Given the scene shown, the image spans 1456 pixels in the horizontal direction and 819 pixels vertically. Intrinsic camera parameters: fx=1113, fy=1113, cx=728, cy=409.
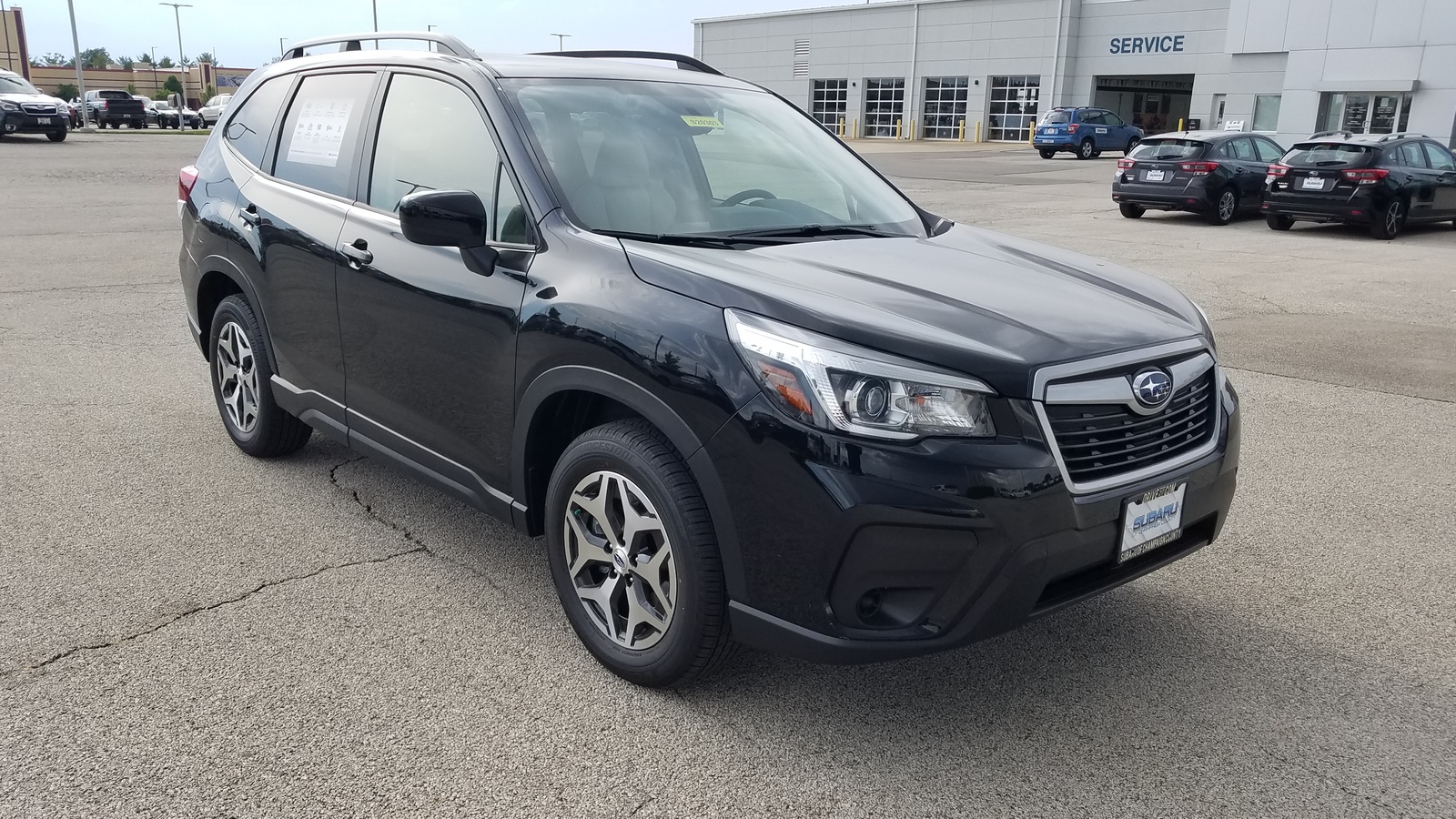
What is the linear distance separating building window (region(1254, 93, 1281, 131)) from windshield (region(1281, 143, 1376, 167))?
26.3 metres

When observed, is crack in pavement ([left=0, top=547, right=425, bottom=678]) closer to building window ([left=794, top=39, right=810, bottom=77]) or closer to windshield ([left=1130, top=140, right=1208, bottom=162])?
windshield ([left=1130, top=140, right=1208, bottom=162])

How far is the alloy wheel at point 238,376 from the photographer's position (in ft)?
16.6

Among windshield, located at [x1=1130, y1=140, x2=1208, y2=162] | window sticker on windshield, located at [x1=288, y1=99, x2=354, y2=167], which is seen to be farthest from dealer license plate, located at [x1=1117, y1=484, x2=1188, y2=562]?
windshield, located at [x1=1130, y1=140, x2=1208, y2=162]

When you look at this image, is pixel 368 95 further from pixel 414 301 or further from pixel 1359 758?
pixel 1359 758

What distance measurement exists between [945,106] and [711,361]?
6112 cm

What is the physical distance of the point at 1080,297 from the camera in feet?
10.8

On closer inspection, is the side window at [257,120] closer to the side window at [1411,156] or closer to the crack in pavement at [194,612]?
the crack in pavement at [194,612]

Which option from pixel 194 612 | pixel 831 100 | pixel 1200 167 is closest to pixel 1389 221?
pixel 1200 167

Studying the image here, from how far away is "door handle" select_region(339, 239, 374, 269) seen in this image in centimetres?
404

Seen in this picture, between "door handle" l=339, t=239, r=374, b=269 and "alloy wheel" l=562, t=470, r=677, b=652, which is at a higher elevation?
"door handle" l=339, t=239, r=374, b=269

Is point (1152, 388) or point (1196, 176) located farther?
point (1196, 176)

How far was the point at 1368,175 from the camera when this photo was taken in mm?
16250

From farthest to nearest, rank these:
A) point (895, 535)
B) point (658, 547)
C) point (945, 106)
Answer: point (945, 106) < point (658, 547) < point (895, 535)

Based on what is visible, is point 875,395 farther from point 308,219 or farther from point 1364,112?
point 1364,112
